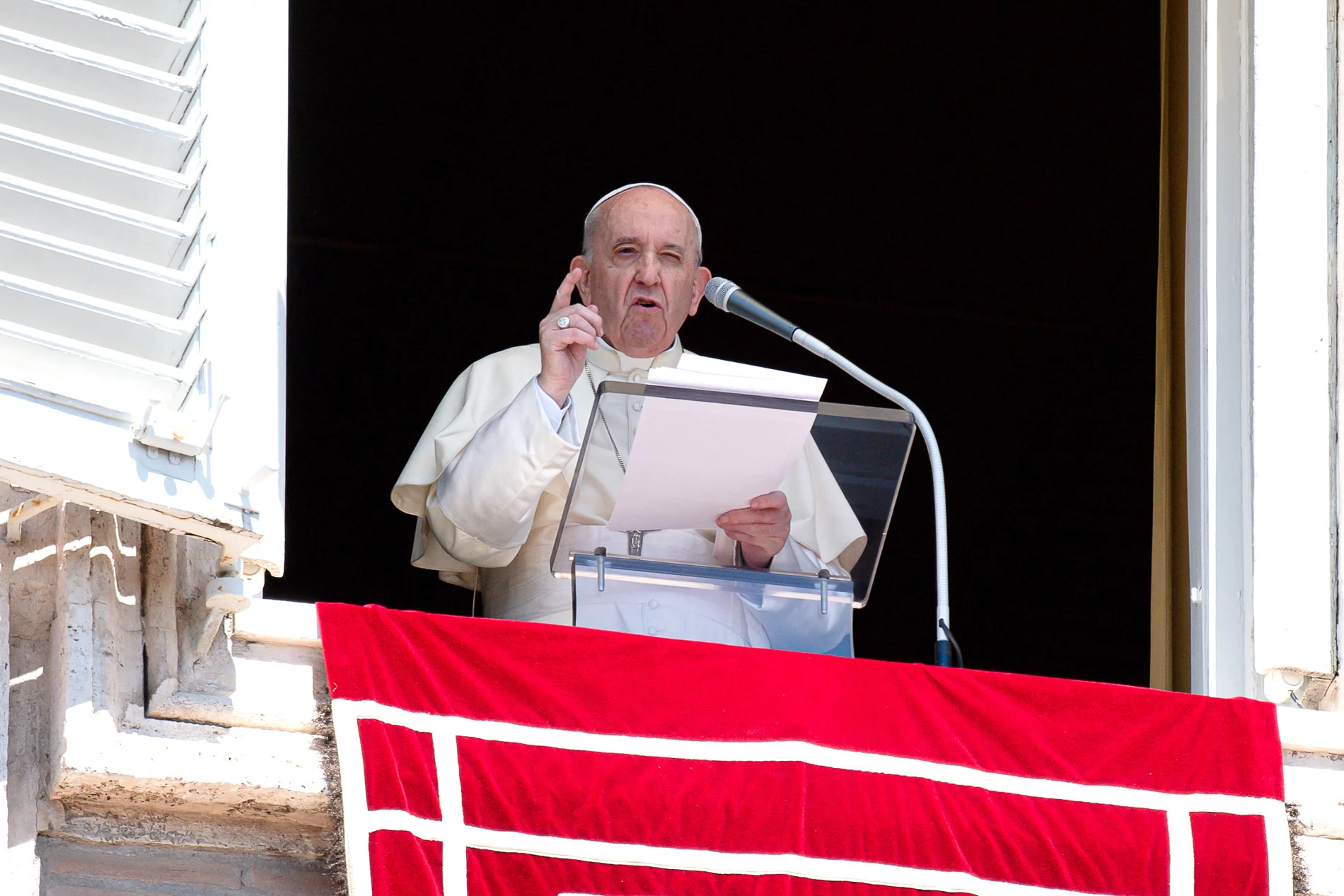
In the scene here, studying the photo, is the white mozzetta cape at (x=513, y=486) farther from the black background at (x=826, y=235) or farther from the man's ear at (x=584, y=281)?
the black background at (x=826, y=235)

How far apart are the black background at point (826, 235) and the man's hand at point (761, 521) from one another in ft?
10.7

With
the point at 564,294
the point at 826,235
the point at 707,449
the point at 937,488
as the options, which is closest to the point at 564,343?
the point at 564,294

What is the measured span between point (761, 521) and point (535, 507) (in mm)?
575

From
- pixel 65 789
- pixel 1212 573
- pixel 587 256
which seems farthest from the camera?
pixel 587 256

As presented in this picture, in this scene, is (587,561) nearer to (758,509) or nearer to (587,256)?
(758,509)

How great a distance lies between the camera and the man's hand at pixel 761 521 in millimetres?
3270

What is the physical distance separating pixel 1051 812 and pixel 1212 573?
1.00m

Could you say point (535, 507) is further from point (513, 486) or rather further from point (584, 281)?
point (584, 281)

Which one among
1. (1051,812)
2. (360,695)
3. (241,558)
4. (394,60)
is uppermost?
(394,60)

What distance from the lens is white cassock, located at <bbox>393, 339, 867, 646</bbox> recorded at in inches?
134

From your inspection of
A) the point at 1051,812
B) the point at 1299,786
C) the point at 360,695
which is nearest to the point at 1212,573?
the point at 1299,786

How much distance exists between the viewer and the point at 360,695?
288cm

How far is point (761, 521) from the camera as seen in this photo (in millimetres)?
3275

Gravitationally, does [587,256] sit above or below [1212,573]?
above
